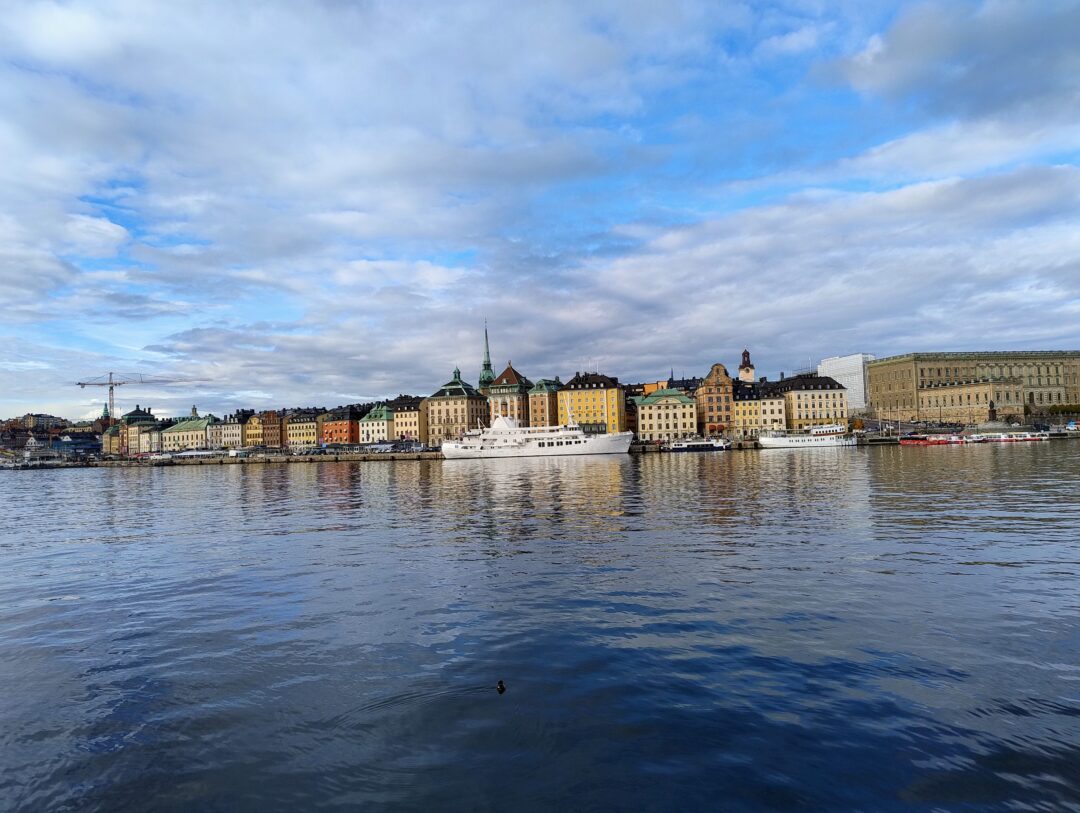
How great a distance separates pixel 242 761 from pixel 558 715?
3.98m

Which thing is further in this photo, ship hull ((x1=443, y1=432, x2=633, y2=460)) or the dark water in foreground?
ship hull ((x1=443, y1=432, x2=633, y2=460))

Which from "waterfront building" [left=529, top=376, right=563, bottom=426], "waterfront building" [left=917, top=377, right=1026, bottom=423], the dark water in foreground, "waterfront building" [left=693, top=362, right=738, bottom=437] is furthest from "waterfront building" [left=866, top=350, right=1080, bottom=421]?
the dark water in foreground

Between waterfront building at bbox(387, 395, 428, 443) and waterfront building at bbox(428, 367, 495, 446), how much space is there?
6.59 feet

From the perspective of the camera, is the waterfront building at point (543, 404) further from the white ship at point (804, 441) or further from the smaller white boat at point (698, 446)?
the white ship at point (804, 441)

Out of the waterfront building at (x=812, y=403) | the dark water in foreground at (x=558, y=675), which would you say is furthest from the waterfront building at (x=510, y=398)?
the dark water in foreground at (x=558, y=675)

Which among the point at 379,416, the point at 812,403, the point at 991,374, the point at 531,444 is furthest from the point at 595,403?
the point at 991,374

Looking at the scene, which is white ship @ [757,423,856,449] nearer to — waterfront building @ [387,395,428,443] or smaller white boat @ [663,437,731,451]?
smaller white boat @ [663,437,731,451]

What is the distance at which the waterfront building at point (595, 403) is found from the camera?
16562 cm

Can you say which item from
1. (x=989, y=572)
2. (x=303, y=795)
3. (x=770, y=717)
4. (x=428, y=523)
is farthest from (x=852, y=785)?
(x=428, y=523)

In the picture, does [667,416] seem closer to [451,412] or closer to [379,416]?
[451,412]

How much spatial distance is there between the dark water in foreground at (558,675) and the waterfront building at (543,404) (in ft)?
506

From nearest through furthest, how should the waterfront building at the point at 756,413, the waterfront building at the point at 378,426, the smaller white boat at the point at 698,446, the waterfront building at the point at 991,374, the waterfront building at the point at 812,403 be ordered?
1. the smaller white boat at the point at 698,446
2. the waterfront building at the point at 756,413
3. the waterfront building at the point at 812,403
4. the waterfront building at the point at 991,374
5. the waterfront building at the point at 378,426

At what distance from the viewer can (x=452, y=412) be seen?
186500 millimetres

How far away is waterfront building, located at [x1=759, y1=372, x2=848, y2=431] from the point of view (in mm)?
162000
